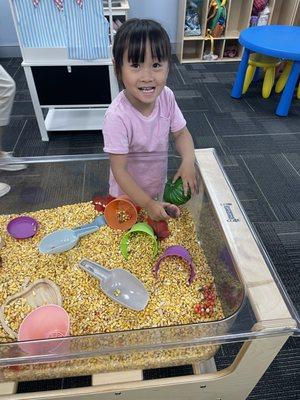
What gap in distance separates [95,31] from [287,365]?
1584 mm

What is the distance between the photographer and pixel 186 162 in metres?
0.90

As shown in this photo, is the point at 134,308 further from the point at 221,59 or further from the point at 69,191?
the point at 221,59

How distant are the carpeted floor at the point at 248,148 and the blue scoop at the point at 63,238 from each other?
226 millimetres

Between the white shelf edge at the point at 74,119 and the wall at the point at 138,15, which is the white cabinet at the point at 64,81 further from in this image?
the wall at the point at 138,15

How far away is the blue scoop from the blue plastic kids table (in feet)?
5.55

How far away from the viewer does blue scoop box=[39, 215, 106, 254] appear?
0.89 m

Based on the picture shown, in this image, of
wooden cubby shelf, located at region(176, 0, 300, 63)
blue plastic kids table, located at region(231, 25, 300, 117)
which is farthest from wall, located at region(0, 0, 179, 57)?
blue plastic kids table, located at region(231, 25, 300, 117)

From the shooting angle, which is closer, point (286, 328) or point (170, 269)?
point (286, 328)

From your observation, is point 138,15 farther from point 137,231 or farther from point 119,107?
point 137,231

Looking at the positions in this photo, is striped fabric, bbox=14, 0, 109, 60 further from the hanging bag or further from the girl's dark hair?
the hanging bag

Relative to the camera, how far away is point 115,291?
79 centimetres

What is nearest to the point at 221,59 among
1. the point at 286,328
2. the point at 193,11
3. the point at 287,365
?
the point at 193,11

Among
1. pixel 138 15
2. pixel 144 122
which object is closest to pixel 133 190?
pixel 144 122

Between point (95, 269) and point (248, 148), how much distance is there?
1.41m
